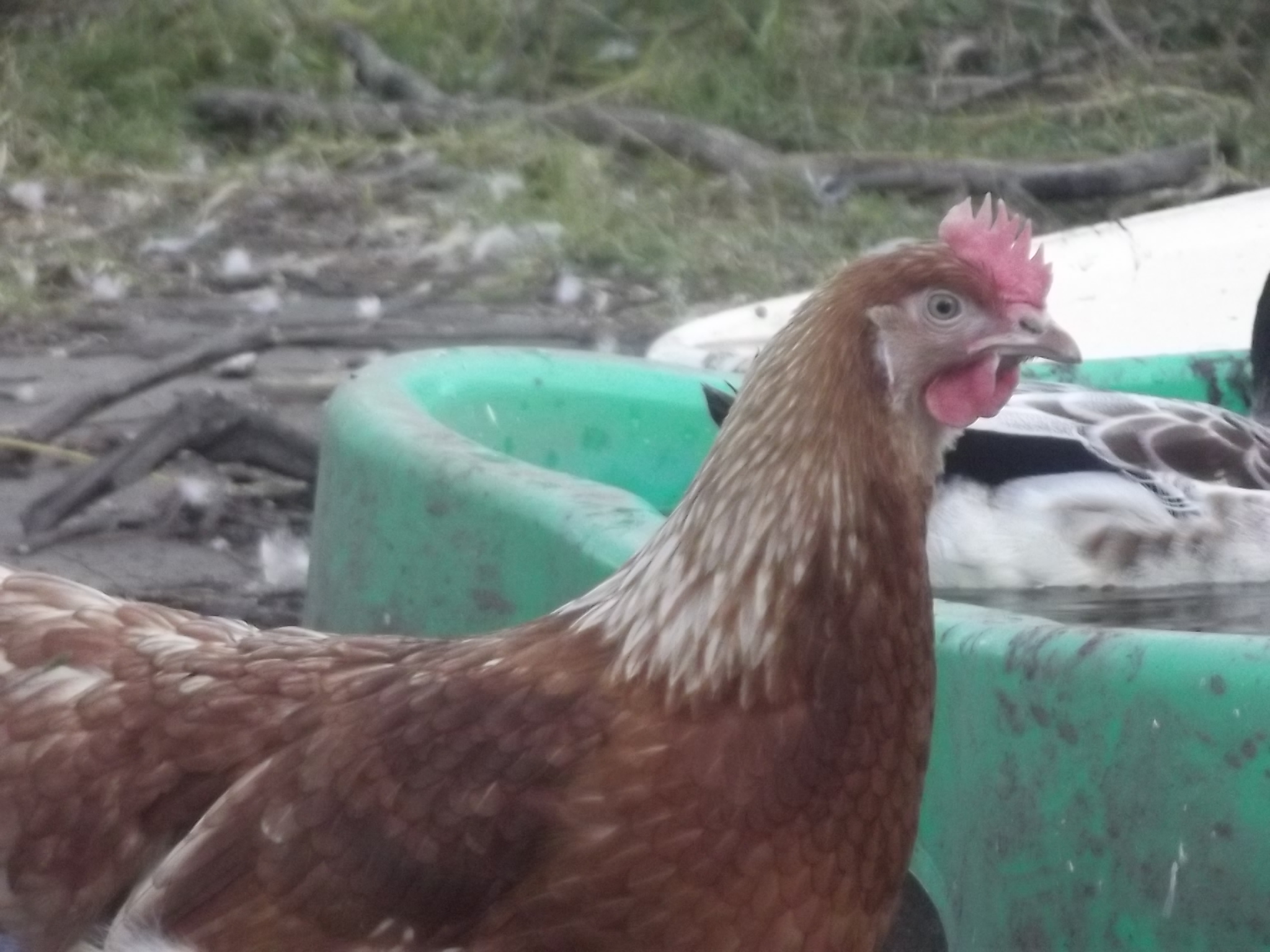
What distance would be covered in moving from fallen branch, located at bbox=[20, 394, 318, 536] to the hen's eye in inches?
96.6


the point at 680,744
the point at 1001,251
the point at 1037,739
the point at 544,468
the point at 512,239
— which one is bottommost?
the point at 512,239

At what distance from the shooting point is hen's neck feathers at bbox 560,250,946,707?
5.50 feet

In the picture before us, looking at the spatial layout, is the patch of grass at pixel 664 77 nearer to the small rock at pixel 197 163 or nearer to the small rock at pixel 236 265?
the small rock at pixel 197 163

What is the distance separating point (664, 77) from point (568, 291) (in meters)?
1.72

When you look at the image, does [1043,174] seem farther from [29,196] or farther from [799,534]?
[799,534]

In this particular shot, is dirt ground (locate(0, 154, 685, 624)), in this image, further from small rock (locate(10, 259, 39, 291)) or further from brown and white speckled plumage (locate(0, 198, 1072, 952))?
brown and white speckled plumage (locate(0, 198, 1072, 952))

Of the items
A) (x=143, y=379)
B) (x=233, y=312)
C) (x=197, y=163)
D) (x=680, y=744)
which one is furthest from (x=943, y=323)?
(x=197, y=163)

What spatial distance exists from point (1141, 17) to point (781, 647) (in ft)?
20.5

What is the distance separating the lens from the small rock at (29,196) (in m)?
6.29

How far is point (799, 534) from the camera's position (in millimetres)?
1683

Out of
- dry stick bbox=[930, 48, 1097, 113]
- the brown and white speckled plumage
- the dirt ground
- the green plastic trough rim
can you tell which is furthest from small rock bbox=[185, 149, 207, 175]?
the brown and white speckled plumage

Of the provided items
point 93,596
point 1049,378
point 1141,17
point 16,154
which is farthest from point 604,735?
point 1141,17

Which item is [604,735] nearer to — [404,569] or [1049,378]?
[404,569]

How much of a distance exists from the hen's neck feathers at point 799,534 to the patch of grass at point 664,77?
4416mm
